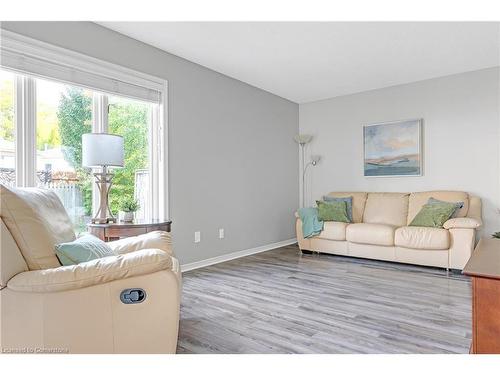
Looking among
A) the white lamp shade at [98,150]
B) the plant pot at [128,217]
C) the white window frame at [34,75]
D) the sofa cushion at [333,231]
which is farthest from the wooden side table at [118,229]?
the sofa cushion at [333,231]

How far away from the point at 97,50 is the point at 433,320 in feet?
11.3

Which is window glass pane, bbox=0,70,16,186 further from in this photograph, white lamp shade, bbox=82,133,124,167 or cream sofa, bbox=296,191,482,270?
cream sofa, bbox=296,191,482,270

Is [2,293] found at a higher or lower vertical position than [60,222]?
lower

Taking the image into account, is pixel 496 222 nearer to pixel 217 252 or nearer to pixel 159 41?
pixel 217 252

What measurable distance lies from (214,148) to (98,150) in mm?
1669

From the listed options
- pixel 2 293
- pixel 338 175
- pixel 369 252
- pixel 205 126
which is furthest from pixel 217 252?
pixel 2 293

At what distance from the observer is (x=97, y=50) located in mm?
2969

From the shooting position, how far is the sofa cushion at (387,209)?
4410 millimetres

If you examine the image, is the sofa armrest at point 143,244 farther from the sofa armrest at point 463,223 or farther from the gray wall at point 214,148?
the sofa armrest at point 463,223

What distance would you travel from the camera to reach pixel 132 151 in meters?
3.41

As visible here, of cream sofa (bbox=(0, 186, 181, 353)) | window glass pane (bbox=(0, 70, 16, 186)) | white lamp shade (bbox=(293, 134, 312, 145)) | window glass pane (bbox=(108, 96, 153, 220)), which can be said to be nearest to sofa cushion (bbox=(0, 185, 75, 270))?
cream sofa (bbox=(0, 186, 181, 353))

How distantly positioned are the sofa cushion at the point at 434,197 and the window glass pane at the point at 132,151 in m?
3.30
